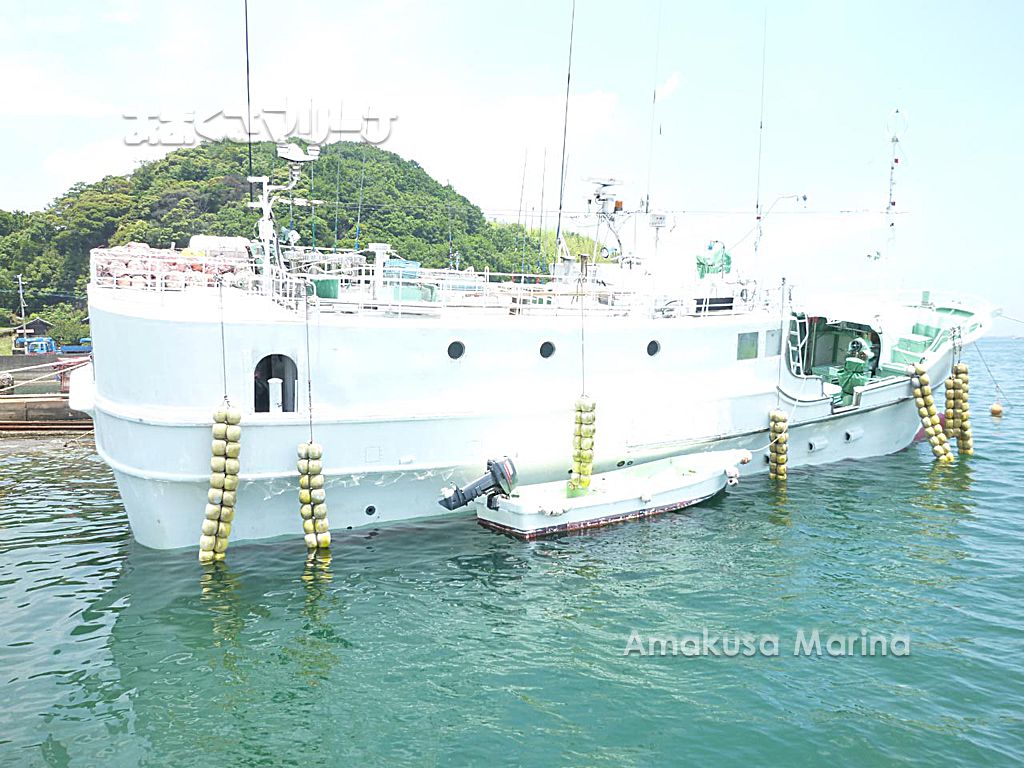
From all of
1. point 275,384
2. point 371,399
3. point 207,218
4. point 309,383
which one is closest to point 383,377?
point 371,399

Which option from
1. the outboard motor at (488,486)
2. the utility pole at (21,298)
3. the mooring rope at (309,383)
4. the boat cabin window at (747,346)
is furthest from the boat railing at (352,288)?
the utility pole at (21,298)

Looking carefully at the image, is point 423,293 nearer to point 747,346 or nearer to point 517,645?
point 517,645

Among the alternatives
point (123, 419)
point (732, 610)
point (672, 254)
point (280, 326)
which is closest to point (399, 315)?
point (280, 326)

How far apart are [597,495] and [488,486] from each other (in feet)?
6.95

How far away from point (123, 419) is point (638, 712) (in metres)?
8.65

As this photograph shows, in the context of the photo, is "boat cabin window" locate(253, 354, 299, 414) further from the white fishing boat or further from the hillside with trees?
the hillside with trees

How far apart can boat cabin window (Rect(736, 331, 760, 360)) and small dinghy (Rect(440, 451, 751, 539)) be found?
220 centimetres

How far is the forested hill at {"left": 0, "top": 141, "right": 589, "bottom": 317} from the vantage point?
50.4 m

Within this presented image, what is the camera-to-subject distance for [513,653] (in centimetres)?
938

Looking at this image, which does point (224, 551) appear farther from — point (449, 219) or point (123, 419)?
point (449, 219)

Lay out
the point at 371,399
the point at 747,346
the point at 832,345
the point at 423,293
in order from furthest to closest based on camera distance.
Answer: the point at 832,345 → the point at 747,346 → the point at 423,293 → the point at 371,399

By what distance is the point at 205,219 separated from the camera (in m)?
54.3

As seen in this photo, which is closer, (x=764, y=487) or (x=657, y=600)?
(x=657, y=600)

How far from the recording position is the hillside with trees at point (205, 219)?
50.2m
